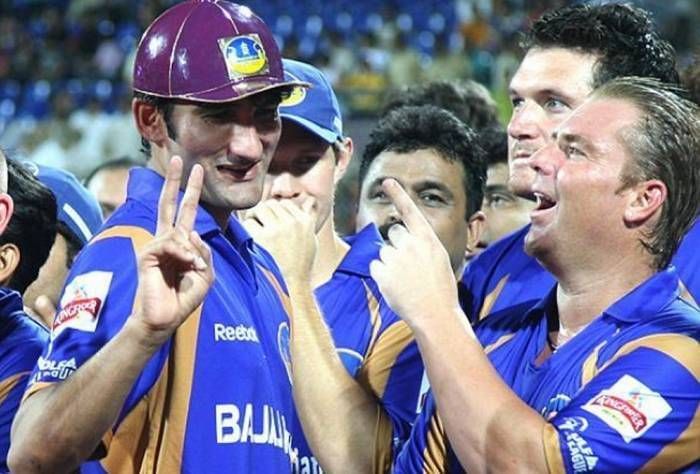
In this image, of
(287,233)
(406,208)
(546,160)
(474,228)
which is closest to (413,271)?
(406,208)

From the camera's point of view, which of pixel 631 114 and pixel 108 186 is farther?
pixel 108 186

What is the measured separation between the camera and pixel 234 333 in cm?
306

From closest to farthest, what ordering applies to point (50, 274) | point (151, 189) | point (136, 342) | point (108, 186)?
point (136, 342)
point (151, 189)
point (50, 274)
point (108, 186)

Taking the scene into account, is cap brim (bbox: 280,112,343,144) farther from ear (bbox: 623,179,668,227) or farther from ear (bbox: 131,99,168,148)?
ear (bbox: 623,179,668,227)

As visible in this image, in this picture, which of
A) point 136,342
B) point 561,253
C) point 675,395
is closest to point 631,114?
point 561,253

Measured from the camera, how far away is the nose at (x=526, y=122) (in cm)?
387

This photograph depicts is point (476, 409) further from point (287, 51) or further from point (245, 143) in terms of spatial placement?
point (287, 51)

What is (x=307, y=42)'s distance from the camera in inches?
678

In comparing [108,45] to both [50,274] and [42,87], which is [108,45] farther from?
[50,274]

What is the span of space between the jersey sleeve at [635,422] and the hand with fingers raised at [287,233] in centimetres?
97

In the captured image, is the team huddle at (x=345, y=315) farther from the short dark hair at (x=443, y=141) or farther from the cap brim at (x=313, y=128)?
the short dark hair at (x=443, y=141)

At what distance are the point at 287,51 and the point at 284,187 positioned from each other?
1264 centimetres

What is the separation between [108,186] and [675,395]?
466 centimetres

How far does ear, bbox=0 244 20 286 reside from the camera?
12.3ft
